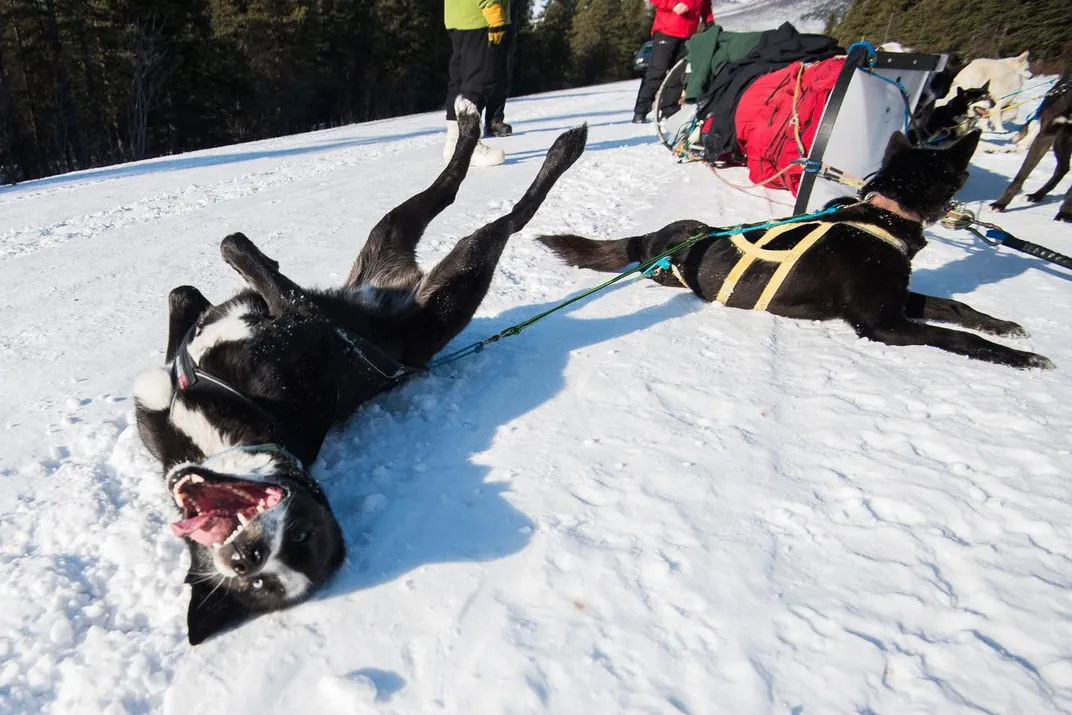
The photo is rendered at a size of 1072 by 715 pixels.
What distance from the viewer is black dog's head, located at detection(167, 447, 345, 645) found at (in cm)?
140

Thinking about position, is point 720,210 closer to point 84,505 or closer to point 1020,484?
point 1020,484

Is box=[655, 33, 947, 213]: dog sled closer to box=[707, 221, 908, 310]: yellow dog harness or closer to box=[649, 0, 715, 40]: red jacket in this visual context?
box=[707, 221, 908, 310]: yellow dog harness

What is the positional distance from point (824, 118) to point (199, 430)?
4.45m

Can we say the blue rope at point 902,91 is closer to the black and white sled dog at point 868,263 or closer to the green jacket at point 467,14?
the black and white sled dog at point 868,263

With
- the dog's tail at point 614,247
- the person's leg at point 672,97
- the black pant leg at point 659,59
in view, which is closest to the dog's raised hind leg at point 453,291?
the dog's tail at point 614,247

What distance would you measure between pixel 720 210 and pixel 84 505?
4.62 m

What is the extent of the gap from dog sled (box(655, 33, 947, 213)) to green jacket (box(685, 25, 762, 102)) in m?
0.35

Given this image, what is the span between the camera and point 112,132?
24047 millimetres

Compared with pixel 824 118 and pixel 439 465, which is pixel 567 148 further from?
pixel 824 118

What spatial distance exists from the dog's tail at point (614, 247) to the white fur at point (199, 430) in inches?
95.5

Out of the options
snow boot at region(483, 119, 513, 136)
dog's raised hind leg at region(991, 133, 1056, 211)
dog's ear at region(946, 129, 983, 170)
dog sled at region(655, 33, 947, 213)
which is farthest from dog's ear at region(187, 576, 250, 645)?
snow boot at region(483, 119, 513, 136)

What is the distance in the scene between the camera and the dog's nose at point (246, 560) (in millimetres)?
1417

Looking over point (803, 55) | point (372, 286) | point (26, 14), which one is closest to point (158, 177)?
point (372, 286)

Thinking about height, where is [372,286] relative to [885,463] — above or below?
above
